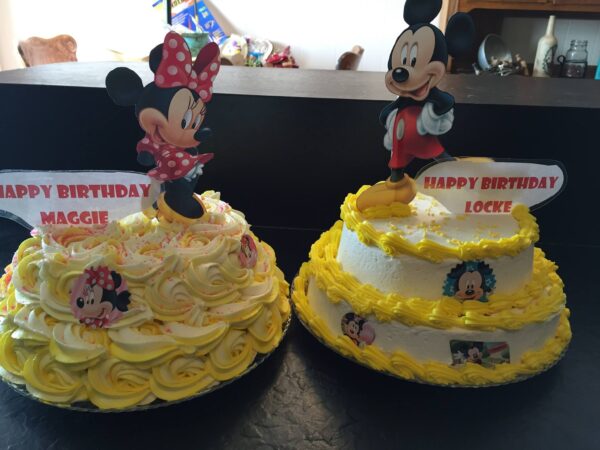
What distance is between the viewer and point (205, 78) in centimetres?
128

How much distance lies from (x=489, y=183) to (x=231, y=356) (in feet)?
2.45

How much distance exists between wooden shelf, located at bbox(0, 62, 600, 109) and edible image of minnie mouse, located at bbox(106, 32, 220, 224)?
74 cm

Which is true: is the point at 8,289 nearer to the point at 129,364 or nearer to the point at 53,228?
the point at 53,228

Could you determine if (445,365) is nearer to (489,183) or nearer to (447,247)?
(447,247)

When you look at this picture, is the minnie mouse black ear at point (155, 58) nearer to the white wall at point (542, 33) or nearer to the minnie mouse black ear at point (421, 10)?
the minnie mouse black ear at point (421, 10)

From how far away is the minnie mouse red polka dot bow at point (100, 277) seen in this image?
3.84ft

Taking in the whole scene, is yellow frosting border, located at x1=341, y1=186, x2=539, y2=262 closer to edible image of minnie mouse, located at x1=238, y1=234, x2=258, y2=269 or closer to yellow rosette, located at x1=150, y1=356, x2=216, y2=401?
edible image of minnie mouse, located at x1=238, y1=234, x2=258, y2=269

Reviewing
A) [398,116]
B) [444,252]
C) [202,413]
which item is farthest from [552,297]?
[202,413]

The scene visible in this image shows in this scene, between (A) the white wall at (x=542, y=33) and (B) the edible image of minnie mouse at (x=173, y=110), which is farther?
(A) the white wall at (x=542, y=33)

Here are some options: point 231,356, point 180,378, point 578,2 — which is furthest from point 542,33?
point 180,378

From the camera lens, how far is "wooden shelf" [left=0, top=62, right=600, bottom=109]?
2.03 metres

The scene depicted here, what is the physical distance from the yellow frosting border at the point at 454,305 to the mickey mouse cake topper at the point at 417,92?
22cm

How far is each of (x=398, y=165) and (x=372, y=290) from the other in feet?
1.06

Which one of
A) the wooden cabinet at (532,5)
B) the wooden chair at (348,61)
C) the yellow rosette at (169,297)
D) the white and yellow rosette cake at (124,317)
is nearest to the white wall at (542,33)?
the wooden cabinet at (532,5)
